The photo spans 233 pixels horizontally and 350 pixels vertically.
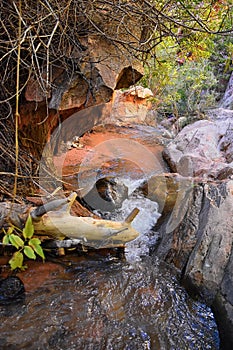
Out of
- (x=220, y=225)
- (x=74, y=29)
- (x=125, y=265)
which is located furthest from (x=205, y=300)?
(x=74, y=29)

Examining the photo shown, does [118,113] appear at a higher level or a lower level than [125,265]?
higher

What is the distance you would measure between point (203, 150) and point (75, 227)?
4.09 m

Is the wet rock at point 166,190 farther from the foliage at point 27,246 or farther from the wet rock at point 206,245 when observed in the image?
the foliage at point 27,246

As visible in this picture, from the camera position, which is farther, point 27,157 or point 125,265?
point 27,157

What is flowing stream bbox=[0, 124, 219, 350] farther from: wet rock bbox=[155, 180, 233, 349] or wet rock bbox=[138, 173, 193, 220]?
wet rock bbox=[138, 173, 193, 220]

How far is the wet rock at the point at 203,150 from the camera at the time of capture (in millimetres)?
5224

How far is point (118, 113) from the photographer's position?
10.1 metres

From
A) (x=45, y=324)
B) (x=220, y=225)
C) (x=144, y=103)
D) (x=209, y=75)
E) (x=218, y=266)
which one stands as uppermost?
(x=209, y=75)

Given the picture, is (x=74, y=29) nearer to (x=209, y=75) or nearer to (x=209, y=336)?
(x=209, y=336)

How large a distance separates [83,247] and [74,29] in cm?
216

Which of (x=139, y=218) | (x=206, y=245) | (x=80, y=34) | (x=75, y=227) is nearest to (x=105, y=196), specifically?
(x=139, y=218)

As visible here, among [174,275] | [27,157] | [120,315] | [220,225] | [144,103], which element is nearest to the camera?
[120,315]

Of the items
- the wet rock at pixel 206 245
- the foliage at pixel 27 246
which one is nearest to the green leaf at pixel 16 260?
the foliage at pixel 27 246

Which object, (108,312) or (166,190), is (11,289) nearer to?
(108,312)
